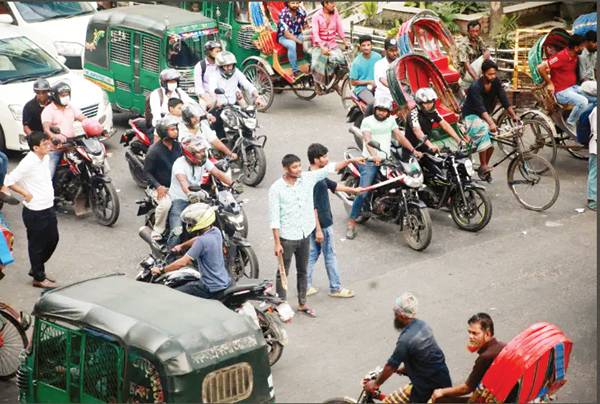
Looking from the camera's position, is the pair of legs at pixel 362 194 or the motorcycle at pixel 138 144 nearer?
the pair of legs at pixel 362 194

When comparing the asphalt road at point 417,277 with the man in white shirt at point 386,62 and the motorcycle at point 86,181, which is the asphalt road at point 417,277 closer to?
the motorcycle at point 86,181

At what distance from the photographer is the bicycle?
44.1 feet

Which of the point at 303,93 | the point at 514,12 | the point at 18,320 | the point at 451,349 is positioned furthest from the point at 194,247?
the point at 514,12

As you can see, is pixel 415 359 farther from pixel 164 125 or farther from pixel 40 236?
pixel 40 236

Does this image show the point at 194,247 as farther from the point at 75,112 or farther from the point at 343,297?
the point at 75,112

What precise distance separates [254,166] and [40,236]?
10.9 feet

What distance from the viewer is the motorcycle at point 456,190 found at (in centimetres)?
1270

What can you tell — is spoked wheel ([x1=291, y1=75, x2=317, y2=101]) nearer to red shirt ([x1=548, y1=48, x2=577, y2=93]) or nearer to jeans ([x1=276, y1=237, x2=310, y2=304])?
red shirt ([x1=548, y1=48, x2=577, y2=93])

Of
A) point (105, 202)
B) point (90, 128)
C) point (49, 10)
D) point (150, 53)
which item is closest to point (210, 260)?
point (105, 202)

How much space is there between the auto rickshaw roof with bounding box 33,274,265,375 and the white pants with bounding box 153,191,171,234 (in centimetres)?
252

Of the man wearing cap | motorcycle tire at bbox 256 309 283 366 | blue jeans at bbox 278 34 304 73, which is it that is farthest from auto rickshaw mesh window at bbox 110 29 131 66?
the man wearing cap

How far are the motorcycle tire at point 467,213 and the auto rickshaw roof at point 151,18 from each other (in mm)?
4914

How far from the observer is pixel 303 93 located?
17594 millimetres

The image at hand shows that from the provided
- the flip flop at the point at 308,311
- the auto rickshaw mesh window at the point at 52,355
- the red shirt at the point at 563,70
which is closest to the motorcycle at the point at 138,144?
the flip flop at the point at 308,311
